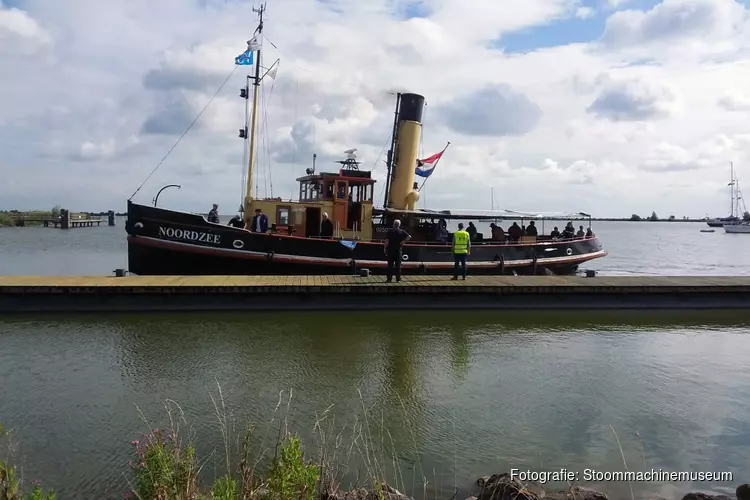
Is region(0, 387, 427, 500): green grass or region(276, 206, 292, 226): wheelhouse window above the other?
region(276, 206, 292, 226): wheelhouse window

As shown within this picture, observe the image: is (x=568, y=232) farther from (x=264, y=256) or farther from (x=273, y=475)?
(x=273, y=475)

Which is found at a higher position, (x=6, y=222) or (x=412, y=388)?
(x=6, y=222)

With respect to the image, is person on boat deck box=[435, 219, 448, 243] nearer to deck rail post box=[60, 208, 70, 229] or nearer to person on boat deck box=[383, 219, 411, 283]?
person on boat deck box=[383, 219, 411, 283]

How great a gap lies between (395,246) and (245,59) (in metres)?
6.57

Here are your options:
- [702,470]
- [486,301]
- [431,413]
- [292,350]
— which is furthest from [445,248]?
[702,470]

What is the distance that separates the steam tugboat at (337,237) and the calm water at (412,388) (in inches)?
123

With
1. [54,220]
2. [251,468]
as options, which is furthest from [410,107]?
[54,220]

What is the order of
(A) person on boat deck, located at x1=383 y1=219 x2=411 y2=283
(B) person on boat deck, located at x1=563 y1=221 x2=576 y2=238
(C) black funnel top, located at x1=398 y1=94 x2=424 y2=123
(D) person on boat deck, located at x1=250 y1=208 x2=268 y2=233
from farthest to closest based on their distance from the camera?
(B) person on boat deck, located at x1=563 y1=221 x2=576 y2=238 < (C) black funnel top, located at x1=398 y1=94 x2=424 y2=123 < (D) person on boat deck, located at x1=250 y1=208 x2=268 y2=233 < (A) person on boat deck, located at x1=383 y1=219 x2=411 y2=283

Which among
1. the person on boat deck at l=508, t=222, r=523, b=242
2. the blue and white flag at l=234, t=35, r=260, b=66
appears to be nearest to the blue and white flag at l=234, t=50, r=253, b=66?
the blue and white flag at l=234, t=35, r=260, b=66

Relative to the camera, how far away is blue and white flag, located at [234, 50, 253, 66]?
604 inches

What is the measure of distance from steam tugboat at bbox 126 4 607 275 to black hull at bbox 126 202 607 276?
23 mm

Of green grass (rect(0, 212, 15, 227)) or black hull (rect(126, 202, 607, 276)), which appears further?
green grass (rect(0, 212, 15, 227))
